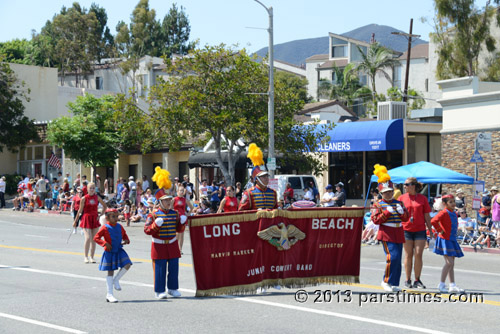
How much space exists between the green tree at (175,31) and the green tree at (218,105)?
58.6 metres

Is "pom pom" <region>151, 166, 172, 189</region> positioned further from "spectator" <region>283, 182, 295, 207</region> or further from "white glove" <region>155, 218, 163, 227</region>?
"spectator" <region>283, 182, 295, 207</region>

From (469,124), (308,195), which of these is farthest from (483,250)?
(469,124)

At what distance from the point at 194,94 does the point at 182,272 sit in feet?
51.1

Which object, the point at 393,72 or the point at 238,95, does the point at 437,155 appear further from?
the point at 393,72

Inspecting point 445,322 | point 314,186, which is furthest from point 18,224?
point 445,322

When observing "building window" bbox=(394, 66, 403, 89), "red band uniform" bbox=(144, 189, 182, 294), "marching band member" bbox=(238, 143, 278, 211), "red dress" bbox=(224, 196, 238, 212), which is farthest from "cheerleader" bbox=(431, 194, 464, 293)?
"building window" bbox=(394, 66, 403, 89)

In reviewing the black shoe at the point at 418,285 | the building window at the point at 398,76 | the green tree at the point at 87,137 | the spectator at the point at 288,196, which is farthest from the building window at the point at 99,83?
the black shoe at the point at 418,285

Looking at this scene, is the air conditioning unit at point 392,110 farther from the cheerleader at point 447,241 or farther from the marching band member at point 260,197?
the marching band member at point 260,197

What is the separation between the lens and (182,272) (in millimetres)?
13938

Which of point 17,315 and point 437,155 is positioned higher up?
point 437,155

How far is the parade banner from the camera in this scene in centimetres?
1061

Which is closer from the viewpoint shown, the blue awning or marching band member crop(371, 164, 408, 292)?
marching band member crop(371, 164, 408, 292)

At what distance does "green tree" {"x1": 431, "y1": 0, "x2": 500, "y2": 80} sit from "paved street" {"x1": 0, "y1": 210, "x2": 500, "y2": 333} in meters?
36.1

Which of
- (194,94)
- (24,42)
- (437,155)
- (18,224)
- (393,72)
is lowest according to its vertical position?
(18,224)
